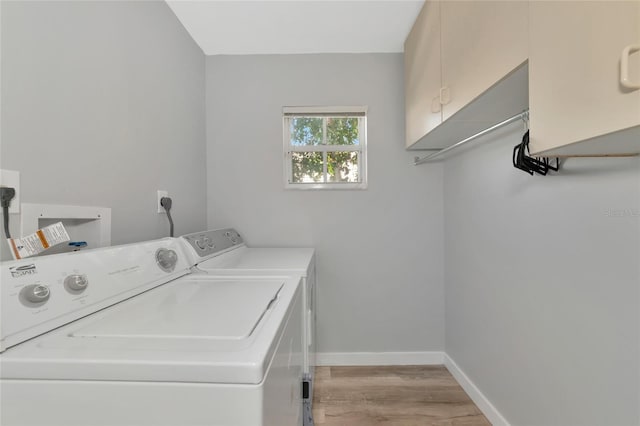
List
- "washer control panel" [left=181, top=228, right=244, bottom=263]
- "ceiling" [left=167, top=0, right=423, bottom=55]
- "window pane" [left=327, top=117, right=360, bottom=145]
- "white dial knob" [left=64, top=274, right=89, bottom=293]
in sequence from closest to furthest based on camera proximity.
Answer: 1. "white dial knob" [left=64, top=274, right=89, bottom=293]
2. "washer control panel" [left=181, top=228, right=244, bottom=263]
3. "ceiling" [left=167, top=0, right=423, bottom=55]
4. "window pane" [left=327, top=117, right=360, bottom=145]

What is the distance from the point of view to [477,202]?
1.70 metres

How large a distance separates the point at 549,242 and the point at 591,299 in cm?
26

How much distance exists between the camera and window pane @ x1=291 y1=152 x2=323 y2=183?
2281 mm

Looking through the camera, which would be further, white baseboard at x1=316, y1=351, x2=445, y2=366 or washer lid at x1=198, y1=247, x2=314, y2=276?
white baseboard at x1=316, y1=351, x2=445, y2=366

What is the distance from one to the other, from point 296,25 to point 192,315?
6.09ft

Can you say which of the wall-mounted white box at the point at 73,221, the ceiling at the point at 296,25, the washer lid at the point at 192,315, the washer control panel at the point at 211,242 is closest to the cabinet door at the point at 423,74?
the ceiling at the point at 296,25

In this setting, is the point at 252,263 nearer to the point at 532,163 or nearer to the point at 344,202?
the point at 344,202

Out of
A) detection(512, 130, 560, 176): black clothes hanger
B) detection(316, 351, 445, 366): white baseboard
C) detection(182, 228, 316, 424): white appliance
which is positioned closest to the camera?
detection(512, 130, 560, 176): black clothes hanger

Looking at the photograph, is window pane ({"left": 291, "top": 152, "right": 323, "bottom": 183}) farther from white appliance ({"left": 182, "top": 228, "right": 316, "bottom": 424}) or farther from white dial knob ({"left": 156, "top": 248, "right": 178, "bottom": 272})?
white dial knob ({"left": 156, "top": 248, "right": 178, "bottom": 272})

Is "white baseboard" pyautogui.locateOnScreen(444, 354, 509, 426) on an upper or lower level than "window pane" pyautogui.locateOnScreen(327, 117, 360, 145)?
lower

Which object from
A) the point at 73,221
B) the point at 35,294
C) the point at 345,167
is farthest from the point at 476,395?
the point at 73,221

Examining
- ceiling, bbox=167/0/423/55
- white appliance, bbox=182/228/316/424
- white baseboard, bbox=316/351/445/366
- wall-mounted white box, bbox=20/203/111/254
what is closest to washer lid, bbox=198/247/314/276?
white appliance, bbox=182/228/316/424

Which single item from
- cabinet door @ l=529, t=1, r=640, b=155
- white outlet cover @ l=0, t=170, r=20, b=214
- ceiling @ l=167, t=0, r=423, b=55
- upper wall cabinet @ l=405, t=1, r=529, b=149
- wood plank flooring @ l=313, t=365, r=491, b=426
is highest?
ceiling @ l=167, t=0, r=423, b=55

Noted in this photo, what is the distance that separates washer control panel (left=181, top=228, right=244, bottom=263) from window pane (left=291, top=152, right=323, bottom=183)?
67 centimetres
